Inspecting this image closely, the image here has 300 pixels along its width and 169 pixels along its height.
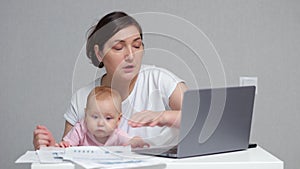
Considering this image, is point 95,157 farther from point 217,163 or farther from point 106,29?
point 106,29

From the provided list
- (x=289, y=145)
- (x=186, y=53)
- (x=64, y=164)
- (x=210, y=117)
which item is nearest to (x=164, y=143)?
(x=210, y=117)

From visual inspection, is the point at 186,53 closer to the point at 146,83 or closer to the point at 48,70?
the point at 48,70

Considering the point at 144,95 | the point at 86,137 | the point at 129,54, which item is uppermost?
the point at 129,54

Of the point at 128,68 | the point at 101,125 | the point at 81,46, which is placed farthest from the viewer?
the point at 81,46

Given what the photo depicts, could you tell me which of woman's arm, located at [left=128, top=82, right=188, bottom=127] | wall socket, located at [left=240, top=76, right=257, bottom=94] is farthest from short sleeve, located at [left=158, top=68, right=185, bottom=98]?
wall socket, located at [left=240, top=76, right=257, bottom=94]

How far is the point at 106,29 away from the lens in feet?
5.28

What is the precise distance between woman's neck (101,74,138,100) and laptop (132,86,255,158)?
0.44 metres

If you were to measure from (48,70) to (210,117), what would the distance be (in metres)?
1.50

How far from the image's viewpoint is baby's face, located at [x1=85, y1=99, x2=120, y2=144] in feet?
4.74

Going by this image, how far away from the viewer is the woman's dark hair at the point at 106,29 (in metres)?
1.58

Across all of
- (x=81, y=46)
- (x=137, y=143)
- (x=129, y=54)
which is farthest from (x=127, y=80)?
(x=81, y=46)

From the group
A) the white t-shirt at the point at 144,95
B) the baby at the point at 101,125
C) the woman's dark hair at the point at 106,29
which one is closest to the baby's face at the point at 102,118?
the baby at the point at 101,125

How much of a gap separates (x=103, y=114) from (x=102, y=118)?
14 millimetres

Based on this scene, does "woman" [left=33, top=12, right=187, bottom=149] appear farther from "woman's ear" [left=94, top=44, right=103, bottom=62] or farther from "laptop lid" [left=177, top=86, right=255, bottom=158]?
"laptop lid" [left=177, top=86, right=255, bottom=158]
